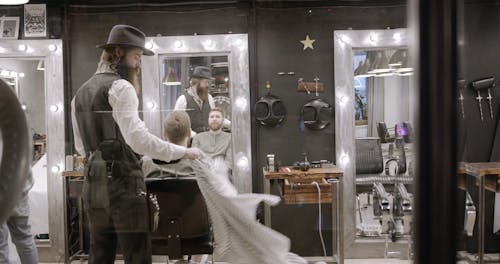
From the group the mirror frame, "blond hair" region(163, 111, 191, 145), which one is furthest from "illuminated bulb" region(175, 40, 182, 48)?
the mirror frame

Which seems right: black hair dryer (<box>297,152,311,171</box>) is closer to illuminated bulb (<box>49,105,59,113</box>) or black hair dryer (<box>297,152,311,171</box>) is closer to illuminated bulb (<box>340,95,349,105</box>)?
illuminated bulb (<box>340,95,349,105</box>)

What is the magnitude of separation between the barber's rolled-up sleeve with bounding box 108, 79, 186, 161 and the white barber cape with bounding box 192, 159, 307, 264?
6.6 inches

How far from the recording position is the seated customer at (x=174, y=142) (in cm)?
185

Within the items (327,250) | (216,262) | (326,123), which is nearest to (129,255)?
(216,262)

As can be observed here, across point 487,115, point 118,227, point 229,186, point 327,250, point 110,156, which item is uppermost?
point 487,115

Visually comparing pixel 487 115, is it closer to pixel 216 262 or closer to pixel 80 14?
pixel 216 262

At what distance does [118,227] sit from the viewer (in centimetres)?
189

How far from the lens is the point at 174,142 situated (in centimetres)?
197

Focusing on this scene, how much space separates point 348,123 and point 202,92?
0.81 m

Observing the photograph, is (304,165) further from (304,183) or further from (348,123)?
(348,123)

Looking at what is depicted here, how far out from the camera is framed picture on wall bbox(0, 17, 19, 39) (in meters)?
2.17

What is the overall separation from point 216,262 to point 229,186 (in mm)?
348

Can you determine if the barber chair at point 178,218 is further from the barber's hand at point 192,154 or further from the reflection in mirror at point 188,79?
the reflection in mirror at point 188,79

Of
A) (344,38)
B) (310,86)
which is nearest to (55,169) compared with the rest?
(310,86)
